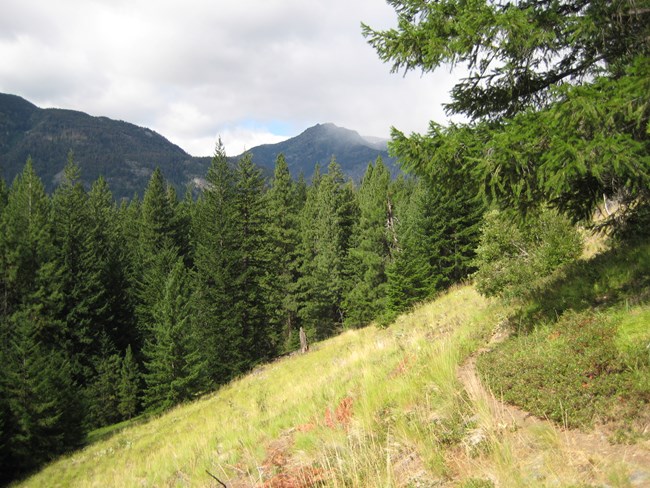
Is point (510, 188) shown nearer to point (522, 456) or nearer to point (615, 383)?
point (615, 383)

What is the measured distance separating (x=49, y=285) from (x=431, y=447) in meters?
37.5

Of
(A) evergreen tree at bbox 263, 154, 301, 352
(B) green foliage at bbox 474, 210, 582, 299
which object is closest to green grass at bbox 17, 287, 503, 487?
(B) green foliage at bbox 474, 210, 582, 299

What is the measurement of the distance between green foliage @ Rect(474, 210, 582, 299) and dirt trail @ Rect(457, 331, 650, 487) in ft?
19.8

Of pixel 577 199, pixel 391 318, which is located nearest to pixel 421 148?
pixel 577 199

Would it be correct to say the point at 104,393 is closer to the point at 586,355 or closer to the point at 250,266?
the point at 250,266

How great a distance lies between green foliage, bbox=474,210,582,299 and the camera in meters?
11.4

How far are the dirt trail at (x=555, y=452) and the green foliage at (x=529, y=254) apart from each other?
602cm

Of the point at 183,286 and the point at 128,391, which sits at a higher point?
the point at 183,286

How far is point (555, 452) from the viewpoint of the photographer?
3.71 m

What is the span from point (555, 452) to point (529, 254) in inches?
392

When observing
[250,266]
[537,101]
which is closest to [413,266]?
[250,266]

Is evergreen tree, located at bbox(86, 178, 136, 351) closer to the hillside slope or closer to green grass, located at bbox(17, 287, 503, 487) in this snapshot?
green grass, located at bbox(17, 287, 503, 487)

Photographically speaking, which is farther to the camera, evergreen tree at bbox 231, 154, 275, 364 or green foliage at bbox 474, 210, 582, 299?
evergreen tree at bbox 231, 154, 275, 364

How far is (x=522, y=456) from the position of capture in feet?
12.7
